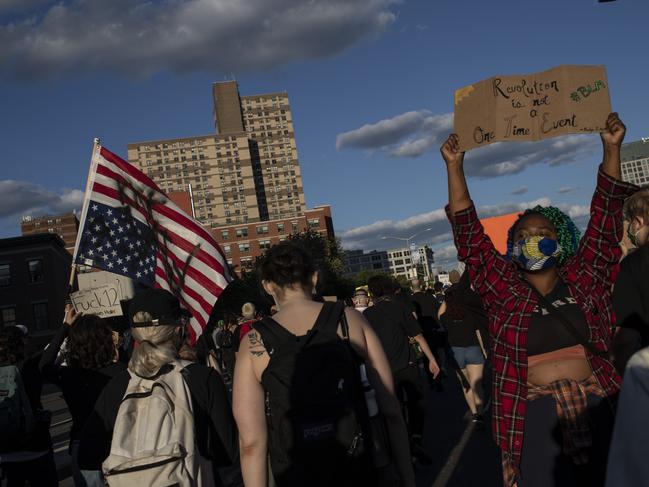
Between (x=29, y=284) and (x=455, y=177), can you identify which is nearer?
(x=455, y=177)

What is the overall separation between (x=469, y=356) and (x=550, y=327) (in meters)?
6.90

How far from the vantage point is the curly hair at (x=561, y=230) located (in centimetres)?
388

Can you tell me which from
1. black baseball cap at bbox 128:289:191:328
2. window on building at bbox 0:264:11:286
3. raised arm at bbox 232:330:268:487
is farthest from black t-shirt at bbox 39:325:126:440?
window on building at bbox 0:264:11:286

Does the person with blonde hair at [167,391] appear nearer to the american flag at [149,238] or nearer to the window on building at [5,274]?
the american flag at [149,238]

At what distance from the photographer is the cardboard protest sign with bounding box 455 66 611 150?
393cm

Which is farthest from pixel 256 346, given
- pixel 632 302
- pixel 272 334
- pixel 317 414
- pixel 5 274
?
pixel 5 274

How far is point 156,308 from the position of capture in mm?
4160

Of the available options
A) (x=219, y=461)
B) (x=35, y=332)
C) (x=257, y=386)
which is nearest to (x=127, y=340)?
(x=219, y=461)

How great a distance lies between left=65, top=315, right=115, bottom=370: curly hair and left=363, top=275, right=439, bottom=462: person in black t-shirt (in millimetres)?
3174

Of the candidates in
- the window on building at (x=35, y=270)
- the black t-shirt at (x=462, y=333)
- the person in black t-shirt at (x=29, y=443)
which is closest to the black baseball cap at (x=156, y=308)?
the person in black t-shirt at (x=29, y=443)

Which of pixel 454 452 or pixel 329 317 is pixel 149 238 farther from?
pixel 454 452

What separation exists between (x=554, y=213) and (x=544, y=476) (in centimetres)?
132

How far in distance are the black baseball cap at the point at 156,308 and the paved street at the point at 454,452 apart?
3.61 m

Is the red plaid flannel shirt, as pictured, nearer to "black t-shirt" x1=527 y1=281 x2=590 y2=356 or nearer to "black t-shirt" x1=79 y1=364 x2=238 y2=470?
"black t-shirt" x1=527 y1=281 x2=590 y2=356
